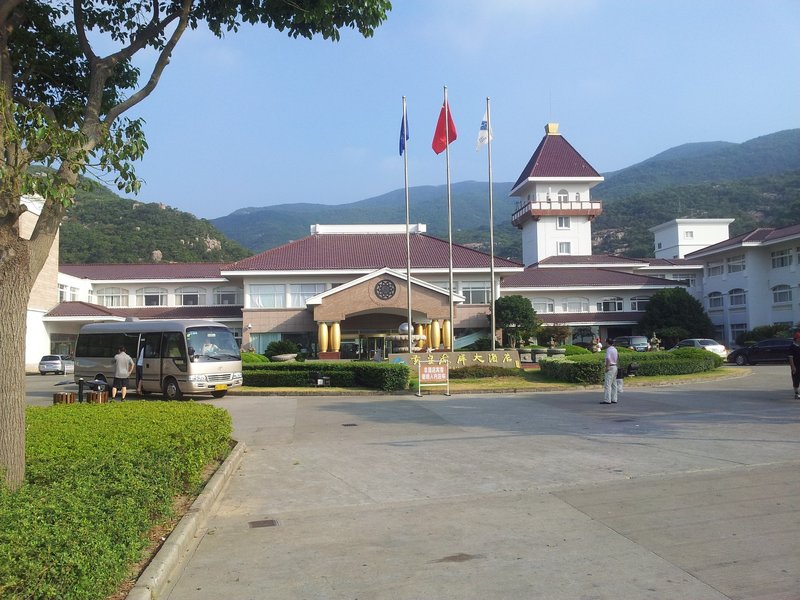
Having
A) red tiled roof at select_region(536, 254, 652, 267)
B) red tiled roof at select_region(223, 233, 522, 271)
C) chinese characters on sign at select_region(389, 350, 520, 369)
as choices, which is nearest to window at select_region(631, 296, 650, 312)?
red tiled roof at select_region(536, 254, 652, 267)

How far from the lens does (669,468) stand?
8.81 meters

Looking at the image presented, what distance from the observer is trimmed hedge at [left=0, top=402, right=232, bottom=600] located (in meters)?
3.93

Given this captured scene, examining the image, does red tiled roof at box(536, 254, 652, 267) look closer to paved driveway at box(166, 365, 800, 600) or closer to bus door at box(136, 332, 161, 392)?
bus door at box(136, 332, 161, 392)

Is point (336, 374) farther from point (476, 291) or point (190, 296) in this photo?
point (190, 296)

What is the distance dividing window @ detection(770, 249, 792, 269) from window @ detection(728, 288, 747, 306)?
2811 millimetres

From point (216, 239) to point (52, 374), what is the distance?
129 ft

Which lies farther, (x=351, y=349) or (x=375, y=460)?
(x=351, y=349)

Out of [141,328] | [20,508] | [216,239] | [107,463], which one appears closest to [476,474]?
[107,463]

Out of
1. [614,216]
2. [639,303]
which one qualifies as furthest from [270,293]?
[614,216]

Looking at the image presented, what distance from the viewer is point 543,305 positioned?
5100 cm

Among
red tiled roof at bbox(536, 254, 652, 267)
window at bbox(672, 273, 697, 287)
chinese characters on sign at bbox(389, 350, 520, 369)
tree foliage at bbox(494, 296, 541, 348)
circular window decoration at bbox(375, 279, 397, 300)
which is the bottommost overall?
chinese characters on sign at bbox(389, 350, 520, 369)

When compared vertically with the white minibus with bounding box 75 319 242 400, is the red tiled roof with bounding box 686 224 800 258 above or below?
above

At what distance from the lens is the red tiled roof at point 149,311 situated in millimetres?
44250

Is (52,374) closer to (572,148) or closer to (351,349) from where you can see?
(351,349)
